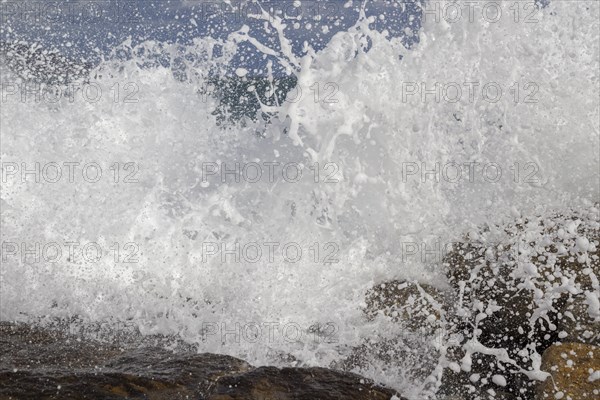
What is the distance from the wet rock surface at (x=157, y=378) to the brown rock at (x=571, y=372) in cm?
69

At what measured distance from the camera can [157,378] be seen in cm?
232

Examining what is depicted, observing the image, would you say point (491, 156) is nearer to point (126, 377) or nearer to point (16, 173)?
point (126, 377)

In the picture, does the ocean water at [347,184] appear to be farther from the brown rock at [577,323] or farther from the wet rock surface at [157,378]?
the wet rock surface at [157,378]

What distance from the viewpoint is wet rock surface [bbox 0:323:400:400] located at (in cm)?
224

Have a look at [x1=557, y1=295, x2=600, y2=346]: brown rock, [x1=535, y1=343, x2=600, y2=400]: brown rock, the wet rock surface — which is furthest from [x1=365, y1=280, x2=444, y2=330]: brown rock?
the wet rock surface

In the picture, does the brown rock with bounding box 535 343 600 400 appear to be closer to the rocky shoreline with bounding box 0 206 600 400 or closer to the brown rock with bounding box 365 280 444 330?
the rocky shoreline with bounding box 0 206 600 400

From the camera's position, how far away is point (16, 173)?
5758mm

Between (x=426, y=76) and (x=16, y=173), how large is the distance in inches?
154

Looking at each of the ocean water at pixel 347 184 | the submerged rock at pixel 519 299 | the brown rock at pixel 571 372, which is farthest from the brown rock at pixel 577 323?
the ocean water at pixel 347 184

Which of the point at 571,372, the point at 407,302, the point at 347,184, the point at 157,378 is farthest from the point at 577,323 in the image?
the point at 347,184

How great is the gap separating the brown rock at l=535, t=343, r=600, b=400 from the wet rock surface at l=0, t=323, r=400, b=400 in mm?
686

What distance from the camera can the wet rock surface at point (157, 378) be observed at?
2.24 meters

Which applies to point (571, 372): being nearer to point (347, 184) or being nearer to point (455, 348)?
point (455, 348)

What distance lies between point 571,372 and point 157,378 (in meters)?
1.71
